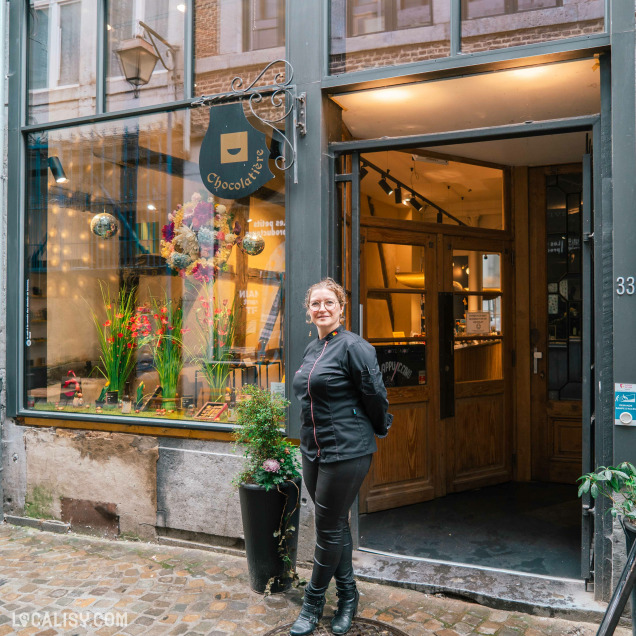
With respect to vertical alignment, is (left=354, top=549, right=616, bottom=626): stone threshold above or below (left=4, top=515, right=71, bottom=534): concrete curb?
above

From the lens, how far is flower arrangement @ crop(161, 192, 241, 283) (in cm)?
542

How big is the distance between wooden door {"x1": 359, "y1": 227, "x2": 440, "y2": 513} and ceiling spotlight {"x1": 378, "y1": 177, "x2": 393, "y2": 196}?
46cm

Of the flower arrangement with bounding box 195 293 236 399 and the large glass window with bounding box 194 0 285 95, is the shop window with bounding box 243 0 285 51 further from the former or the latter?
the flower arrangement with bounding box 195 293 236 399

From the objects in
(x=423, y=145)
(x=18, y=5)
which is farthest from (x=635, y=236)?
(x=18, y=5)

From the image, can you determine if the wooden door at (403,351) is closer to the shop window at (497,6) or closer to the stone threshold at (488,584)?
the stone threshold at (488,584)

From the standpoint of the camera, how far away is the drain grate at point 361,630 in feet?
12.1

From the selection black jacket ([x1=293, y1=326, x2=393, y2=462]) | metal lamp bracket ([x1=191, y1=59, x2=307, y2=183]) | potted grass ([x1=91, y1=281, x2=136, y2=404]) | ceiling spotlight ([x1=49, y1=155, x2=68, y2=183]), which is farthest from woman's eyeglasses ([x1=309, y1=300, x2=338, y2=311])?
ceiling spotlight ([x1=49, y1=155, x2=68, y2=183])

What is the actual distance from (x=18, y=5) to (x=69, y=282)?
2680 mm

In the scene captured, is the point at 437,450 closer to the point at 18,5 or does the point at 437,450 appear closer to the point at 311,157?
the point at 311,157

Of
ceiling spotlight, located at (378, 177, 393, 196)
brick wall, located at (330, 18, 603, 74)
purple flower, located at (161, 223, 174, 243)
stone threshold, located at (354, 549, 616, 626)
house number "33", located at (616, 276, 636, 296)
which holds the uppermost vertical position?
brick wall, located at (330, 18, 603, 74)

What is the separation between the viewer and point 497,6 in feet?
14.6

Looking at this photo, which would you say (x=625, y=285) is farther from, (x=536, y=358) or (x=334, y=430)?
(x=536, y=358)

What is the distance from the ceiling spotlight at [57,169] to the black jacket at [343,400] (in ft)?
12.5

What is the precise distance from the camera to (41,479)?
573 cm
